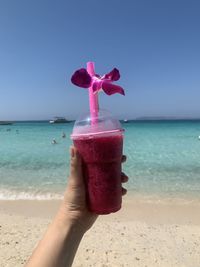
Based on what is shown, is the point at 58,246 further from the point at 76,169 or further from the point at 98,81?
the point at 98,81

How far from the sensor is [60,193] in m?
7.12

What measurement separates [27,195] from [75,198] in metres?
6.06

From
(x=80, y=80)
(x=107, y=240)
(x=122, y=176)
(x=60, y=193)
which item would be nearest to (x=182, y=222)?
(x=107, y=240)

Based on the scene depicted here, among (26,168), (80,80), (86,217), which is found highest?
(80,80)

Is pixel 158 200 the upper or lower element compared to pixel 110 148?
lower

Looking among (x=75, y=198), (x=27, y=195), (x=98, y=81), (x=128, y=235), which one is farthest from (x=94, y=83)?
(x=27, y=195)

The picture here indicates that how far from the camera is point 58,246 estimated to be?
49.2 inches

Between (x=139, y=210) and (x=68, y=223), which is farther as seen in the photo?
(x=139, y=210)

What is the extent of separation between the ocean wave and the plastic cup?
5606 mm

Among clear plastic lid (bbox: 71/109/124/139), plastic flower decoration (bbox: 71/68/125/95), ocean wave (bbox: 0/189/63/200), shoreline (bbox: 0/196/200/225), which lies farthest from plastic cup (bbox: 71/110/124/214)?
ocean wave (bbox: 0/189/63/200)

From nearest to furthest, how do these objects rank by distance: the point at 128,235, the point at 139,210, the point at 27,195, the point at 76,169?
1. the point at 76,169
2. the point at 128,235
3. the point at 139,210
4. the point at 27,195

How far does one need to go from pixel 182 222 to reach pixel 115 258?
6.92ft

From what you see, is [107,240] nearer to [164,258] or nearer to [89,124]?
[164,258]

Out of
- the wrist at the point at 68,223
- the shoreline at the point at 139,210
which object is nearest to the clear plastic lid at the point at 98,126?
the wrist at the point at 68,223
